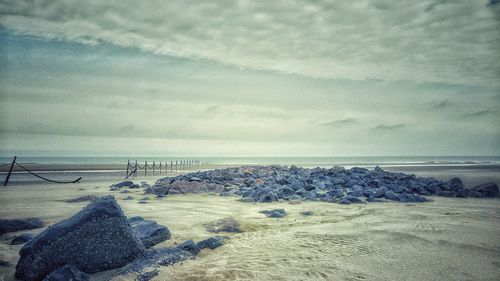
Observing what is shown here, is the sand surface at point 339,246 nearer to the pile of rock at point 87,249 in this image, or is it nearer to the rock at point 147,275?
the rock at point 147,275

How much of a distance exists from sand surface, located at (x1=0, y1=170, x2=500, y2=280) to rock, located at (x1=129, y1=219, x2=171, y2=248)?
0.62 feet

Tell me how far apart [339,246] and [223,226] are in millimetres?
2702

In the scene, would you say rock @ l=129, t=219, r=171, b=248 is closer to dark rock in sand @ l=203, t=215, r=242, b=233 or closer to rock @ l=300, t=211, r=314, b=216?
dark rock in sand @ l=203, t=215, r=242, b=233

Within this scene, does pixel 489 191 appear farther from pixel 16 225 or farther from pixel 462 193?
pixel 16 225

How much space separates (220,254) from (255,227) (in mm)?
2054

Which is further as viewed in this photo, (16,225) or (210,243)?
(16,225)

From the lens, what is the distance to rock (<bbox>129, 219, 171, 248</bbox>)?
469cm

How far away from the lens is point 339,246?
4.84 meters

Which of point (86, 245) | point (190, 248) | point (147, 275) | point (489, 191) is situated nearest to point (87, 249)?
point (86, 245)

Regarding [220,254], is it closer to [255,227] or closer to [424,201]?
[255,227]

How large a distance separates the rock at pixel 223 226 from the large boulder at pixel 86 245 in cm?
230

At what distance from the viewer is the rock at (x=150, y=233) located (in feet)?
15.4

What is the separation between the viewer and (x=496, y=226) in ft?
21.3

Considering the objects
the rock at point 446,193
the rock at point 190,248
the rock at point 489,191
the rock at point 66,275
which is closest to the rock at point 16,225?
the rock at point 66,275
